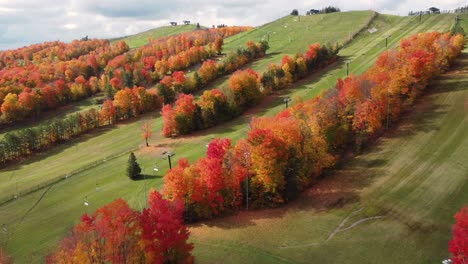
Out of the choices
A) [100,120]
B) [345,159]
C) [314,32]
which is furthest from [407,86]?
[314,32]

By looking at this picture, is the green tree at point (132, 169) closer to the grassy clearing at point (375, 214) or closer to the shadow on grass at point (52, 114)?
the grassy clearing at point (375, 214)

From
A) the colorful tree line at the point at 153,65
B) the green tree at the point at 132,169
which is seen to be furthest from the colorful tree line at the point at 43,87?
the green tree at the point at 132,169

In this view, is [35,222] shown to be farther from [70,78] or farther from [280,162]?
[70,78]

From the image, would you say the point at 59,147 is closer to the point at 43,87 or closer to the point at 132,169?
the point at 132,169

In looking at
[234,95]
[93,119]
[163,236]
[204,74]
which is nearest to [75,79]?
[93,119]

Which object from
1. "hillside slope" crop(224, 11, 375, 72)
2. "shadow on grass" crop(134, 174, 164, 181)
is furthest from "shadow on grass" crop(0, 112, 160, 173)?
"hillside slope" crop(224, 11, 375, 72)
